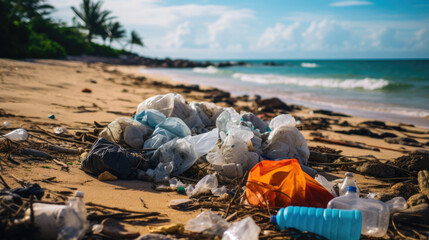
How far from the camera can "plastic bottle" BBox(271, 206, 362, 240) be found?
1.95m

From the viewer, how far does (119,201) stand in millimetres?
2387

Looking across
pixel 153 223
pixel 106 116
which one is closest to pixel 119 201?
pixel 153 223

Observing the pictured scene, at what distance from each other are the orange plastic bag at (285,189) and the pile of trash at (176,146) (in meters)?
0.49

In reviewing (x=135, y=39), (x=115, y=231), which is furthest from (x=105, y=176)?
(x=135, y=39)

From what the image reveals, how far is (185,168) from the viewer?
124 inches

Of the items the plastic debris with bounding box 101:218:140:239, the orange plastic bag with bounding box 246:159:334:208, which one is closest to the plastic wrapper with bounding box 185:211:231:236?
the plastic debris with bounding box 101:218:140:239

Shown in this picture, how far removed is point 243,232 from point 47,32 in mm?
30454

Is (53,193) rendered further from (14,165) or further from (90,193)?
(14,165)

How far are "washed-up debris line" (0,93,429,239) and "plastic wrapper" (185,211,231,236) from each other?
0.04 ft

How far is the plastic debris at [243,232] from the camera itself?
1.78 m

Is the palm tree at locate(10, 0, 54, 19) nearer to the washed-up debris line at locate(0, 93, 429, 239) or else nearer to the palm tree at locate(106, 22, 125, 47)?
Answer: the palm tree at locate(106, 22, 125, 47)

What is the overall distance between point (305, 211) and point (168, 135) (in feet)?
6.17

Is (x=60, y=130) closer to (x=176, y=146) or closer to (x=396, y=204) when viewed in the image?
(x=176, y=146)

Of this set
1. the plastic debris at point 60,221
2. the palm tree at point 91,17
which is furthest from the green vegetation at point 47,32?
the plastic debris at point 60,221
